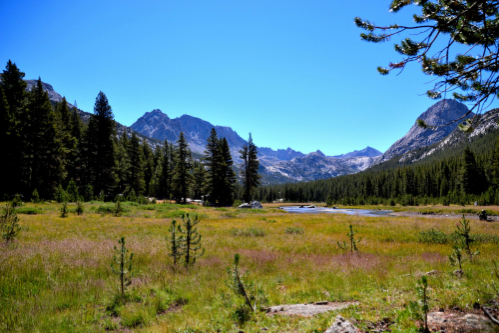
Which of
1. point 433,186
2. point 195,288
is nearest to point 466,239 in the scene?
point 195,288

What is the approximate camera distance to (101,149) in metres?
38.0

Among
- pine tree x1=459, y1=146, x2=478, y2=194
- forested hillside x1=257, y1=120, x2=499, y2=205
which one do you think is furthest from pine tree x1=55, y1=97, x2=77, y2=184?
pine tree x1=459, y1=146, x2=478, y2=194

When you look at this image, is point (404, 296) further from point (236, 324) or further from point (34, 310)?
point (34, 310)

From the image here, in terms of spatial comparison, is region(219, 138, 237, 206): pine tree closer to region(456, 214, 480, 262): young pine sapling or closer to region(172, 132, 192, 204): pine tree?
region(172, 132, 192, 204): pine tree

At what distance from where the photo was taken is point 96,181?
1495 inches

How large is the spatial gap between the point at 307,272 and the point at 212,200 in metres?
41.2

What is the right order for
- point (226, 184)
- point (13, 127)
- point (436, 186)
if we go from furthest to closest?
point (436, 186) → point (226, 184) → point (13, 127)

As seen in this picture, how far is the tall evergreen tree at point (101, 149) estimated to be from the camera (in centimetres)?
3784

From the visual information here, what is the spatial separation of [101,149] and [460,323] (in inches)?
1799

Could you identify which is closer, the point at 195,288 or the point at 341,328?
the point at 341,328

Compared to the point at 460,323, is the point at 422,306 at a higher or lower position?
higher

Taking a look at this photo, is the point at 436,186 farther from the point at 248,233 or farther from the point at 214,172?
the point at 248,233

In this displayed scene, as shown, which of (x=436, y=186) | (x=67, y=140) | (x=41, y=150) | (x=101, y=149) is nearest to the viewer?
(x=41, y=150)

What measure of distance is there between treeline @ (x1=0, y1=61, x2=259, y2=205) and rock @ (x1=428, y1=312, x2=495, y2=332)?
33441mm
